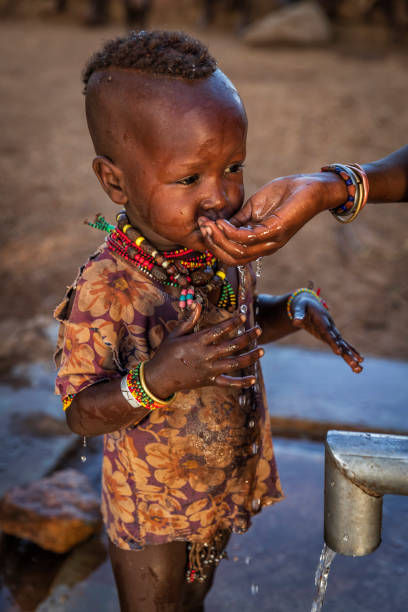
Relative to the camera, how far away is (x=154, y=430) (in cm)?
141

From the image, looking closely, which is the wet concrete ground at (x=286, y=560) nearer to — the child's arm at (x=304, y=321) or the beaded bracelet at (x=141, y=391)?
the child's arm at (x=304, y=321)

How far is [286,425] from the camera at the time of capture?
2.66 m

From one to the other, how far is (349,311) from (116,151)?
3.07 metres

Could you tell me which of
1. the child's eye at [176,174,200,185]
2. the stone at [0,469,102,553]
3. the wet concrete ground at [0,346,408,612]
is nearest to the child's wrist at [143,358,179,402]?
the child's eye at [176,174,200,185]

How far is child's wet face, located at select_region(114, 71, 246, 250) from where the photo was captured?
121cm

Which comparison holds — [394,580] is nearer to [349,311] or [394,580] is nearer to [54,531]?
[54,531]

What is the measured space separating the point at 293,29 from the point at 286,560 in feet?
30.0

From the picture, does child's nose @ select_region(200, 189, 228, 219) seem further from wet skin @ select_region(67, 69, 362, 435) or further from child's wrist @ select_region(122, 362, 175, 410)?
child's wrist @ select_region(122, 362, 175, 410)

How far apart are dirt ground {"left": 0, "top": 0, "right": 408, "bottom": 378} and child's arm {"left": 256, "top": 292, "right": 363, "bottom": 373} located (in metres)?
1.93

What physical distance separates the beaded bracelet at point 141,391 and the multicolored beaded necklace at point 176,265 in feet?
0.58

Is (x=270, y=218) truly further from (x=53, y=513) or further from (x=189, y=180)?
(x=53, y=513)

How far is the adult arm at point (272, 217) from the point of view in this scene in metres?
1.18

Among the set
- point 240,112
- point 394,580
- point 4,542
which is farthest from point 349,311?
point 240,112

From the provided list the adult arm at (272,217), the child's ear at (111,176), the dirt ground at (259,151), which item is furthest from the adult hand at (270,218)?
the dirt ground at (259,151)
